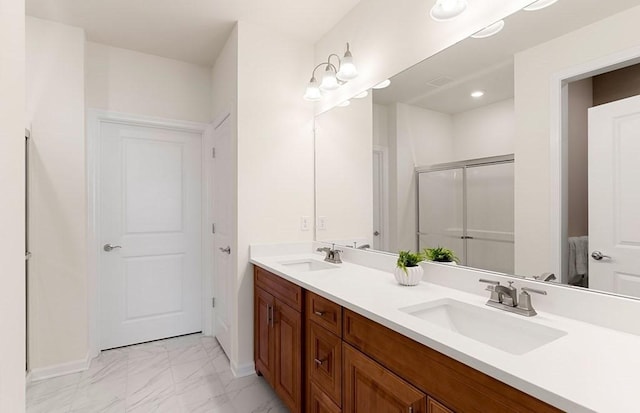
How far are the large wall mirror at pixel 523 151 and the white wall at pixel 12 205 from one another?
1.58 metres

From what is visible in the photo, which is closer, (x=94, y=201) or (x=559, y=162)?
(x=559, y=162)

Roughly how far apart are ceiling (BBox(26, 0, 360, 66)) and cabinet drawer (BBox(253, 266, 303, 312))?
71.6 inches

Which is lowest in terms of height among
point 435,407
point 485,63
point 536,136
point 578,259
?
point 435,407

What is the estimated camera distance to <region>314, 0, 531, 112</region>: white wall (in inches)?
58.8

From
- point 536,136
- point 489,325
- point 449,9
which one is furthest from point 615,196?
point 449,9

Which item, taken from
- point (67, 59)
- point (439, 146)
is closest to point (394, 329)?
point (439, 146)

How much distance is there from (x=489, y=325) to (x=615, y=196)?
59cm

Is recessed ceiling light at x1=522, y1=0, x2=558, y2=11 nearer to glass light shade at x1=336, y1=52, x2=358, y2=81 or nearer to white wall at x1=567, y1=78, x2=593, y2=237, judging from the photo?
white wall at x1=567, y1=78, x2=593, y2=237

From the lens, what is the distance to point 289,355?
1.82m

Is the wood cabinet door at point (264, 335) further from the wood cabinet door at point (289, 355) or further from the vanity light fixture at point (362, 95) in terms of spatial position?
the vanity light fixture at point (362, 95)

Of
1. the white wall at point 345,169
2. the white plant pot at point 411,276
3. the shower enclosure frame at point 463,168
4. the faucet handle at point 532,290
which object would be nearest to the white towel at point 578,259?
the faucet handle at point 532,290

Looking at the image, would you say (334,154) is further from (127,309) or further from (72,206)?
(127,309)

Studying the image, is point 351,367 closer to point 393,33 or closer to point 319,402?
point 319,402

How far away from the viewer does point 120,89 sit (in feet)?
9.37
